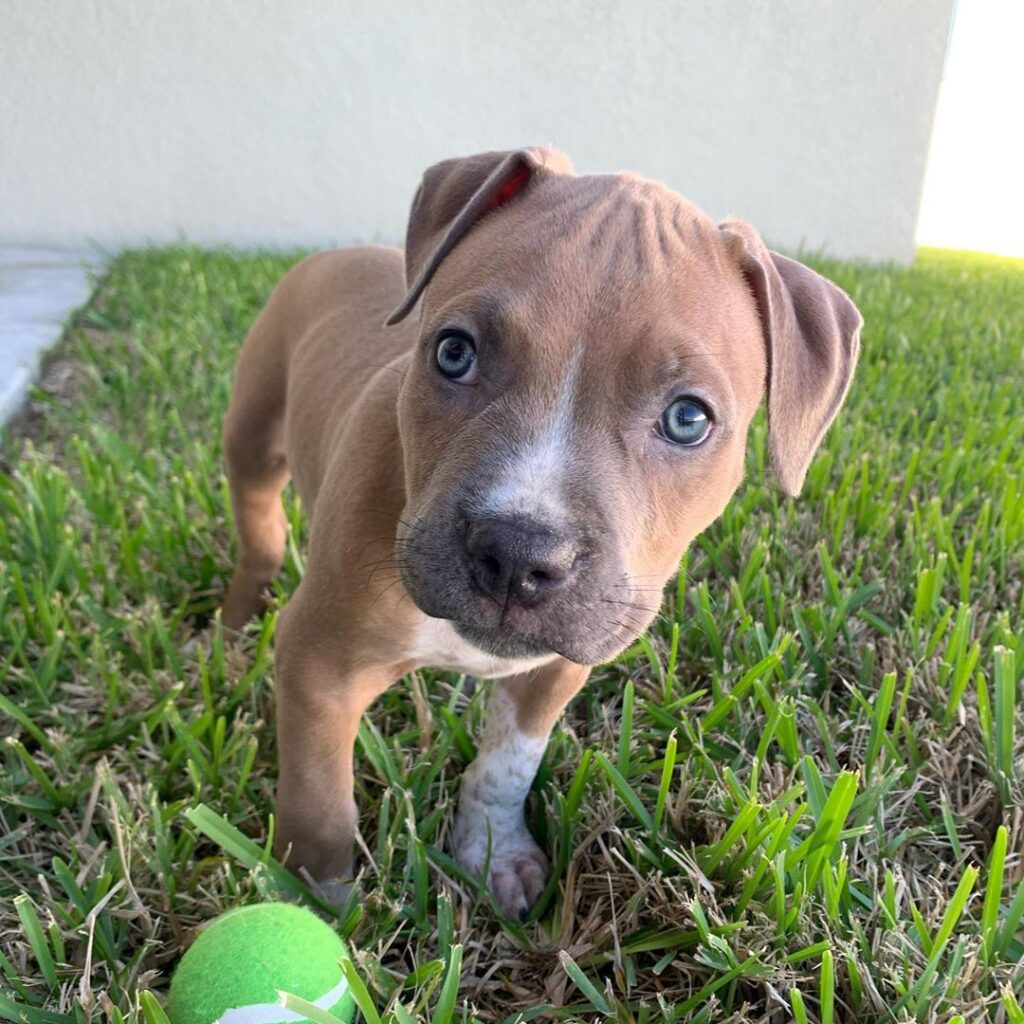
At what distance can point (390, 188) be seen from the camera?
36.6 feet

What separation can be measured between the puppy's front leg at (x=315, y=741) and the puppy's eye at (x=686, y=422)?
36.6 inches

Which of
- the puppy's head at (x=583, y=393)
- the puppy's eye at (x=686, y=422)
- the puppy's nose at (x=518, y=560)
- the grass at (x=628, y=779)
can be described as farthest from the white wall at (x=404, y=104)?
the puppy's nose at (x=518, y=560)

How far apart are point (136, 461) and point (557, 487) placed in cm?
332

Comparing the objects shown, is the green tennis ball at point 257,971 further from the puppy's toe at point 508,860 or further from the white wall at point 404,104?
the white wall at point 404,104

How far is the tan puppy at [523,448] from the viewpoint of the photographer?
1.85 m

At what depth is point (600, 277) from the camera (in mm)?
1992

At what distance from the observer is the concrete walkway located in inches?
217

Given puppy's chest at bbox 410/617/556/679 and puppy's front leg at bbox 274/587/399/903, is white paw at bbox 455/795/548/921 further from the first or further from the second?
puppy's chest at bbox 410/617/556/679

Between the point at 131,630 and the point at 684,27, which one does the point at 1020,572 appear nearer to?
the point at 131,630

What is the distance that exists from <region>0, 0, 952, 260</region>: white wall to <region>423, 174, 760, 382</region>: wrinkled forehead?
366 inches

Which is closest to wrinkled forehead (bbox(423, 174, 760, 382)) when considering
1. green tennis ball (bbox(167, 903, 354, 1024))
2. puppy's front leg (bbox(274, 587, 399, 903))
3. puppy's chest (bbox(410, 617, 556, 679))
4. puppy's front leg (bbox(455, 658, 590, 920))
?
puppy's chest (bbox(410, 617, 556, 679))

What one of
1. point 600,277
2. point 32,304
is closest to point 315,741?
point 600,277

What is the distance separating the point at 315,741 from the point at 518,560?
3.03 ft

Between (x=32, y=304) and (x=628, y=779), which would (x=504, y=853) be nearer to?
(x=628, y=779)
